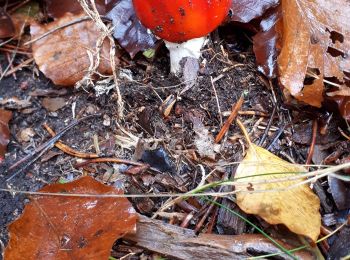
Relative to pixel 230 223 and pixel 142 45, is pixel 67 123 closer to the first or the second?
pixel 142 45

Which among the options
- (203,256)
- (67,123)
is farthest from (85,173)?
(203,256)

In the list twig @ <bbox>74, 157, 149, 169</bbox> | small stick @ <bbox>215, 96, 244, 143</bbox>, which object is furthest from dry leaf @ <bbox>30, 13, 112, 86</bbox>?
small stick @ <bbox>215, 96, 244, 143</bbox>

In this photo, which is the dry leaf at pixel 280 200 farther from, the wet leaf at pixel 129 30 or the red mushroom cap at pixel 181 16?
the wet leaf at pixel 129 30

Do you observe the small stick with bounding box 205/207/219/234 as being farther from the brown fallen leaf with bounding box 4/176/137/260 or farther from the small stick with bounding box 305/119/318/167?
the small stick with bounding box 305/119/318/167

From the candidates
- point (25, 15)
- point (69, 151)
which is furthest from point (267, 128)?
point (25, 15)

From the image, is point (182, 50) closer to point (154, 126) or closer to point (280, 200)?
point (154, 126)

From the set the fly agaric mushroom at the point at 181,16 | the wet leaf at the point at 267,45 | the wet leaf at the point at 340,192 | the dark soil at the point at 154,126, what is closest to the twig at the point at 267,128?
the dark soil at the point at 154,126
